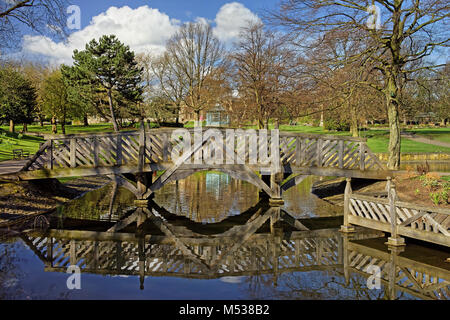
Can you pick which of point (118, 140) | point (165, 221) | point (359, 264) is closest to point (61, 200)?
point (118, 140)

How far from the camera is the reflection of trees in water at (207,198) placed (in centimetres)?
1642

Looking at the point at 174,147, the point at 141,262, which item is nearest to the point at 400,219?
the point at 141,262

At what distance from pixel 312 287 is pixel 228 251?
3262 millimetres

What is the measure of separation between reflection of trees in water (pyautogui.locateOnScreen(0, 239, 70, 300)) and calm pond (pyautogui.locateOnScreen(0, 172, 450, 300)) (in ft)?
0.07

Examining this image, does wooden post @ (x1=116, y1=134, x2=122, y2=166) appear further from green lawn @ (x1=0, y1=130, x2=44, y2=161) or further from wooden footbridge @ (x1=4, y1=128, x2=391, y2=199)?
green lawn @ (x1=0, y1=130, x2=44, y2=161)

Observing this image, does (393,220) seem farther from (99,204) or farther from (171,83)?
(171,83)

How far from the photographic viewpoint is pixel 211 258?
10359mm

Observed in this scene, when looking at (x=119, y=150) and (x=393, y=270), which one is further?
(x=119, y=150)

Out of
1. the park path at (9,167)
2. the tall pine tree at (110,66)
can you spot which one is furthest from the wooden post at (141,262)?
the tall pine tree at (110,66)

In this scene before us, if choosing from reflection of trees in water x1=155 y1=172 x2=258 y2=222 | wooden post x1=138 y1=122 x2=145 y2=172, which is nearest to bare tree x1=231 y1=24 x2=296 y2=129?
reflection of trees in water x1=155 y1=172 x2=258 y2=222

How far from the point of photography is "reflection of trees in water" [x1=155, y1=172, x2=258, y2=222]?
16422 millimetres

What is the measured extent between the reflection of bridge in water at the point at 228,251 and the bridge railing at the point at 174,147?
288cm

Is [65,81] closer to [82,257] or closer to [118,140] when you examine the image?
[118,140]

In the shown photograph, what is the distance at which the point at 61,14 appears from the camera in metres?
18.4
